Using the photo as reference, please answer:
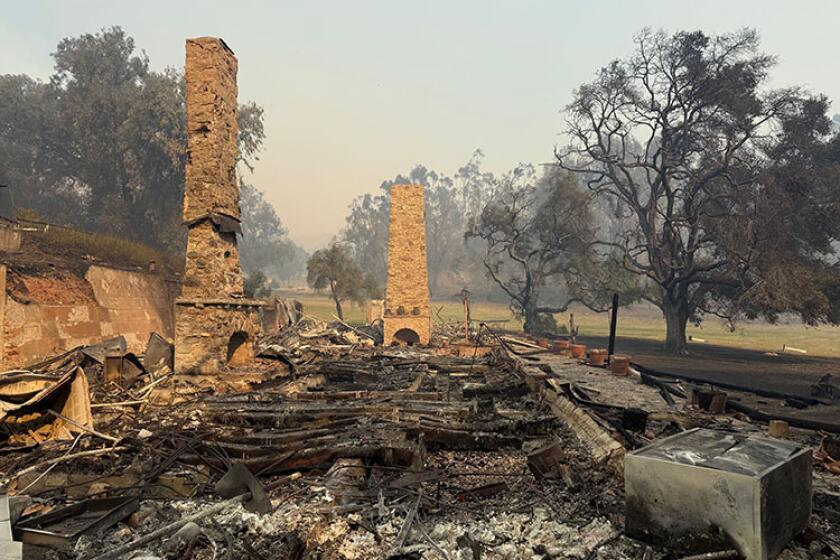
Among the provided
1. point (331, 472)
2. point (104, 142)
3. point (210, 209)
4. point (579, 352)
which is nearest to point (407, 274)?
point (579, 352)

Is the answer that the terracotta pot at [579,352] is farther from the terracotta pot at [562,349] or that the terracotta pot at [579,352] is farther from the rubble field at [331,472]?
the rubble field at [331,472]

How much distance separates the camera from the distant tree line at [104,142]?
3238 centimetres

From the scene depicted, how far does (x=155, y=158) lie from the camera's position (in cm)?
3328

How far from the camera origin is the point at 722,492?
11.4ft

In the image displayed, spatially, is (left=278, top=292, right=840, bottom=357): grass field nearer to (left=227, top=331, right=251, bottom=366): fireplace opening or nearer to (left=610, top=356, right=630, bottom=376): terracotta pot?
(left=610, top=356, right=630, bottom=376): terracotta pot

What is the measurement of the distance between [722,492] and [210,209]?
1153cm

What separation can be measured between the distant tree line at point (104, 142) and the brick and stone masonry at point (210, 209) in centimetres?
2087

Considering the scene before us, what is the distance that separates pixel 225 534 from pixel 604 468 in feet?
13.2

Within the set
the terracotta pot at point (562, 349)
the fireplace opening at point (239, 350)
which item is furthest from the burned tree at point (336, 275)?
the fireplace opening at point (239, 350)

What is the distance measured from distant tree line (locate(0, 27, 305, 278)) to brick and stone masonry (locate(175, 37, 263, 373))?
20.9 m

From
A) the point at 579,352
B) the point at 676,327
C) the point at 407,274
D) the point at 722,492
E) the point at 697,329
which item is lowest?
the point at 697,329

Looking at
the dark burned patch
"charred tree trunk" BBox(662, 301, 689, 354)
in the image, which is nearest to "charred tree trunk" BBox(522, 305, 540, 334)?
"charred tree trunk" BBox(662, 301, 689, 354)

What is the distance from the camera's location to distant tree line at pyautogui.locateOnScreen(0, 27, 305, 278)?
32375 mm

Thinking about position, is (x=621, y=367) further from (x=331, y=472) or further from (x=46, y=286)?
(x=46, y=286)
